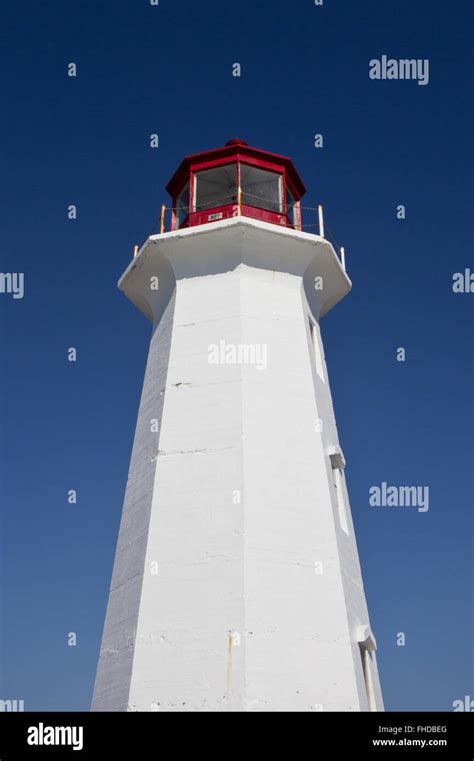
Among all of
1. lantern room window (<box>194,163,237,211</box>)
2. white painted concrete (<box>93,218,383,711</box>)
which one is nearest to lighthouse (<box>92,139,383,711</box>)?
white painted concrete (<box>93,218,383,711</box>)

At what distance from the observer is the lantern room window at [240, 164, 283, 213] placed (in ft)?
47.8

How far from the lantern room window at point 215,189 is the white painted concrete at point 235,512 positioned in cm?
242

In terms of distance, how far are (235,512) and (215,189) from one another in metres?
7.50

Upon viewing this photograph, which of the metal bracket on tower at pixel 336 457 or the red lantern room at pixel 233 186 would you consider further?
the red lantern room at pixel 233 186

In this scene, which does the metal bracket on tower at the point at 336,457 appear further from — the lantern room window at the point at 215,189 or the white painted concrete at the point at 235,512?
the lantern room window at the point at 215,189

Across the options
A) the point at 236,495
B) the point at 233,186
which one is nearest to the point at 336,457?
the point at 236,495

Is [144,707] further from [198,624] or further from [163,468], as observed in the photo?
[163,468]

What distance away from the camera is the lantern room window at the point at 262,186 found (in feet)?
47.8

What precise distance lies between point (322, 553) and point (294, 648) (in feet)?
4.65

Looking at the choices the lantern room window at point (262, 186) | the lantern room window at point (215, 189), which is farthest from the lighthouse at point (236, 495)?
the lantern room window at point (215, 189)

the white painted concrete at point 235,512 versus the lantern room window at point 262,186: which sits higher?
the lantern room window at point 262,186

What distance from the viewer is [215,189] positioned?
1523 centimetres
